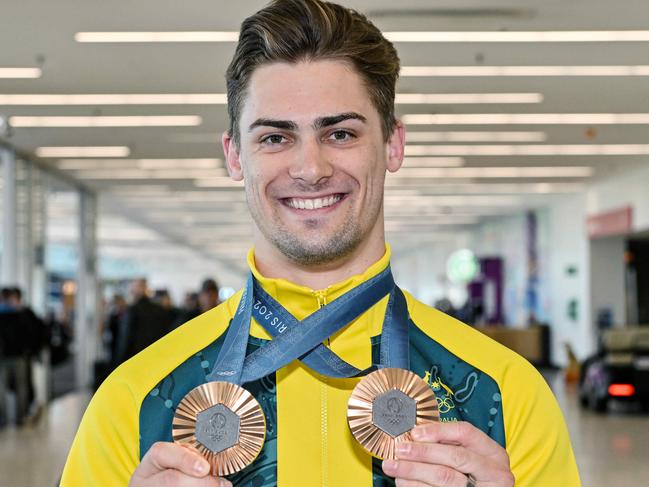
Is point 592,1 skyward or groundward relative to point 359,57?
skyward

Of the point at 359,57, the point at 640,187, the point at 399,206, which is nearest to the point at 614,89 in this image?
the point at 640,187

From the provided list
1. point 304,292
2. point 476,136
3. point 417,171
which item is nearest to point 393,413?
point 304,292

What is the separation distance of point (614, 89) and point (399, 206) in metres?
14.2

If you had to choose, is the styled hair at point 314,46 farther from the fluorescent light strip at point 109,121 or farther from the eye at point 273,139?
the fluorescent light strip at point 109,121

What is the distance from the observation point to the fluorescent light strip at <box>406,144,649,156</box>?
16734mm

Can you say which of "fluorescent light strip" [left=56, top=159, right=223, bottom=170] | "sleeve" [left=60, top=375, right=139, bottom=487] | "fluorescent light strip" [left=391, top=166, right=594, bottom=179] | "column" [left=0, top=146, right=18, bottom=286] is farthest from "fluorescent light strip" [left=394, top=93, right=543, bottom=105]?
"sleeve" [left=60, top=375, right=139, bottom=487]

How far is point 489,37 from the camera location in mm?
9781

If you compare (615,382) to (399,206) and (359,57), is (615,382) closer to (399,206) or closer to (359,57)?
(399,206)

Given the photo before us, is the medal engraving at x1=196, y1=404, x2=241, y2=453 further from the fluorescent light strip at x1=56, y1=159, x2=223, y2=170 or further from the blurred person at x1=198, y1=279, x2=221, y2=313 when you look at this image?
the fluorescent light strip at x1=56, y1=159, x2=223, y2=170

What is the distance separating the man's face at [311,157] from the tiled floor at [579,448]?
23.8ft

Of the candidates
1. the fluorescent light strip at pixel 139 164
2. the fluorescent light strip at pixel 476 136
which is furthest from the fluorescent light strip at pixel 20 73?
the fluorescent light strip at pixel 139 164

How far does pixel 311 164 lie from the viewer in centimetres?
163

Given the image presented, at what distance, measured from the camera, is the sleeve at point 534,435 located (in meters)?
1.66

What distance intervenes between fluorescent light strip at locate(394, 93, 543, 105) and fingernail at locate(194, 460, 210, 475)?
36.8 feet
